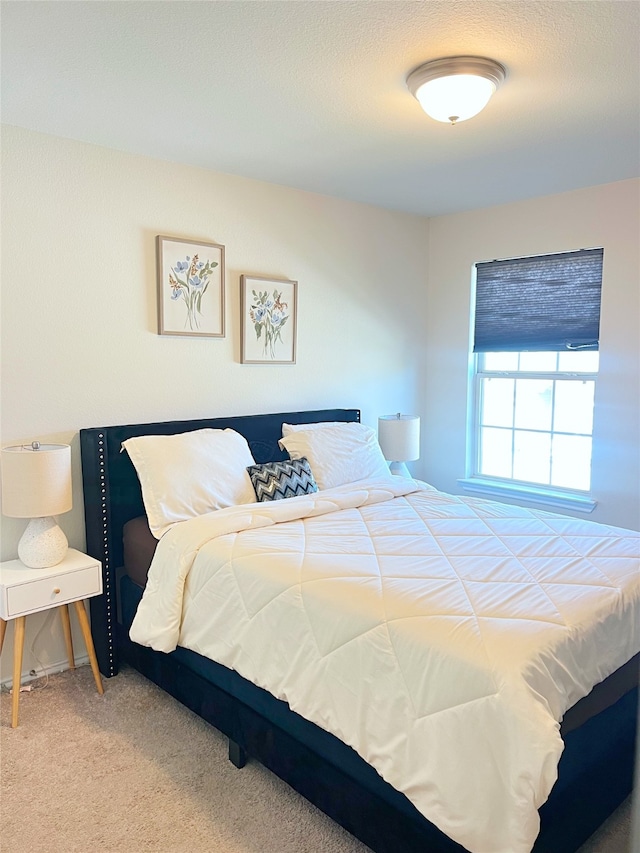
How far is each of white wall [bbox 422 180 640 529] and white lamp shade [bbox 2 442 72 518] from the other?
2.87 m

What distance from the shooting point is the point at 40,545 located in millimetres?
2572

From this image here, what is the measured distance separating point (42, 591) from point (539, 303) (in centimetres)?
327

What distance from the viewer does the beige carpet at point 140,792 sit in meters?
1.86

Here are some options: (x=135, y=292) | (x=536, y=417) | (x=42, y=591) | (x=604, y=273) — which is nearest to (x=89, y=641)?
(x=42, y=591)

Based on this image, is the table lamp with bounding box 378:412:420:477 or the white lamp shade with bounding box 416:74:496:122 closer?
the white lamp shade with bounding box 416:74:496:122

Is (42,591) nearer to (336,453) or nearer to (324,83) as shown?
(336,453)

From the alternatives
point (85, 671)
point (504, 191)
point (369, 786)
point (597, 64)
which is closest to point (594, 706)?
point (369, 786)

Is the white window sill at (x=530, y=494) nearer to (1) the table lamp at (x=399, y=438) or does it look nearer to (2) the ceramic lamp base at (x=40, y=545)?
(1) the table lamp at (x=399, y=438)

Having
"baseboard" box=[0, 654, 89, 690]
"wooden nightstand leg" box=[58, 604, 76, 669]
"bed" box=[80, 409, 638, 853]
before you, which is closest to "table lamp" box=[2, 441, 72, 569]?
"bed" box=[80, 409, 638, 853]

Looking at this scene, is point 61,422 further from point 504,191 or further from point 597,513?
point 597,513

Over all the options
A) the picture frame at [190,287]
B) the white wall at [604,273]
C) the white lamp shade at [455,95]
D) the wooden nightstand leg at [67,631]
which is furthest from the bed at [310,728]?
the white wall at [604,273]

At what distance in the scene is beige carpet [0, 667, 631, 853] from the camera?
1.86m

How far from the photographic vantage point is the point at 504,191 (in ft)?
12.1

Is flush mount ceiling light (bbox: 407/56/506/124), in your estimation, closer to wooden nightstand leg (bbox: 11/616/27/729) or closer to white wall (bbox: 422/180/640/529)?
white wall (bbox: 422/180/640/529)
